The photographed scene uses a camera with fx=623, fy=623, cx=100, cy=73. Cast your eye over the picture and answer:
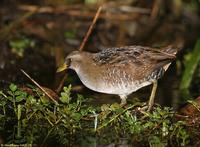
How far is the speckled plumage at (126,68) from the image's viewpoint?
7.09 m

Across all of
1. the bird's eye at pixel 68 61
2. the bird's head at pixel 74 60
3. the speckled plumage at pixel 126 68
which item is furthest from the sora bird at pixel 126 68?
the bird's eye at pixel 68 61

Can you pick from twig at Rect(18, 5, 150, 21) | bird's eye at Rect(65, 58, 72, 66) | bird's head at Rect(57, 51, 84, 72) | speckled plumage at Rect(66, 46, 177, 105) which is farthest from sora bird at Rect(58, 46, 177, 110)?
twig at Rect(18, 5, 150, 21)

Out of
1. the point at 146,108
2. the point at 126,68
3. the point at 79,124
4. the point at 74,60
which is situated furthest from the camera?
the point at 74,60

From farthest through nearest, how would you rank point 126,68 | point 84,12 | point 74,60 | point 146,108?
point 84,12, point 74,60, point 146,108, point 126,68

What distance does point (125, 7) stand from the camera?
12516mm

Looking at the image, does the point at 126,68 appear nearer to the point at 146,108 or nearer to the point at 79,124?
the point at 146,108

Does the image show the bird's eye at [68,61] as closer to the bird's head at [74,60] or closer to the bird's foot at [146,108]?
the bird's head at [74,60]

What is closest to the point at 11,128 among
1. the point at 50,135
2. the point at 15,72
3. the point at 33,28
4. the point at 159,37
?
the point at 50,135

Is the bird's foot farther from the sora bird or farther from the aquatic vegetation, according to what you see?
the aquatic vegetation

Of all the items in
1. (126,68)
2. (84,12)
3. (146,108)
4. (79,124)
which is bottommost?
(79,124)

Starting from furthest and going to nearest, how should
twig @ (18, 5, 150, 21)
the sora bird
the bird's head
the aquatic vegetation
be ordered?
twig @ (18, 5, 150, 21)
the bird's head
the sora bird
the aquatic vegetation

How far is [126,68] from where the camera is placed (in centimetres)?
709

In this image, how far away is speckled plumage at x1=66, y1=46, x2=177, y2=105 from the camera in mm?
7094

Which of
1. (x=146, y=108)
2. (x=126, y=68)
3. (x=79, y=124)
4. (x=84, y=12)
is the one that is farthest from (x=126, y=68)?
(x=84, y=12)
